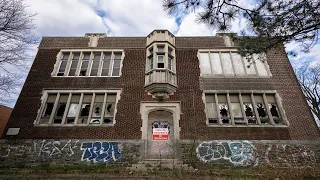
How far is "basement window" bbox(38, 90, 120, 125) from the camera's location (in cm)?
1209

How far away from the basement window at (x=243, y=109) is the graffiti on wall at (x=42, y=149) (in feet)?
26.6

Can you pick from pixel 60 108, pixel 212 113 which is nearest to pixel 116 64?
pixel 60 108

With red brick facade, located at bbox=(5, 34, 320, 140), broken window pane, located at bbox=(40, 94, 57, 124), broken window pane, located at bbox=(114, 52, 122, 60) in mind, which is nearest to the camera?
red brick facade, located at bbox=(5, 34, 320, 140)

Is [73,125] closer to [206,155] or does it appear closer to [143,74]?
[143,74]

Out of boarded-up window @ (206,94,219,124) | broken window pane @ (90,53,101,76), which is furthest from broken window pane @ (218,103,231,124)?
broken window pane @ (90,53,101,76)

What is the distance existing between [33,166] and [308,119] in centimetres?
1556

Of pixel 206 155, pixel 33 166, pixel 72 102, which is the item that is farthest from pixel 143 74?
pixel 33 166

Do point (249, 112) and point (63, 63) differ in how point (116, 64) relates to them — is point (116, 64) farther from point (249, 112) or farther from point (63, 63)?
→ point (249, 112)

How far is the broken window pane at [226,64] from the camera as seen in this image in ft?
44.5

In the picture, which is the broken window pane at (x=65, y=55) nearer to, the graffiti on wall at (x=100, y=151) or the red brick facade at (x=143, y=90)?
the red brick facade at (x=143, y=90)

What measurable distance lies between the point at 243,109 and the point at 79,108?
10.0 meters

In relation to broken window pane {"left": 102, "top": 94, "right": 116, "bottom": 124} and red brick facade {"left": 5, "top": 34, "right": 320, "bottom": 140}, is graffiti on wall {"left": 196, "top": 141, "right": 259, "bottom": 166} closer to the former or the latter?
red brick facade {"left": 5, "top": 34, "right": 320, "bottom": 140}

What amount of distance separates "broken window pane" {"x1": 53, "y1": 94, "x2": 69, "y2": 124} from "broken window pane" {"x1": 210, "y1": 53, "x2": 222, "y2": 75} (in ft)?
32.6

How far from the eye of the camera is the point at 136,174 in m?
9.09
